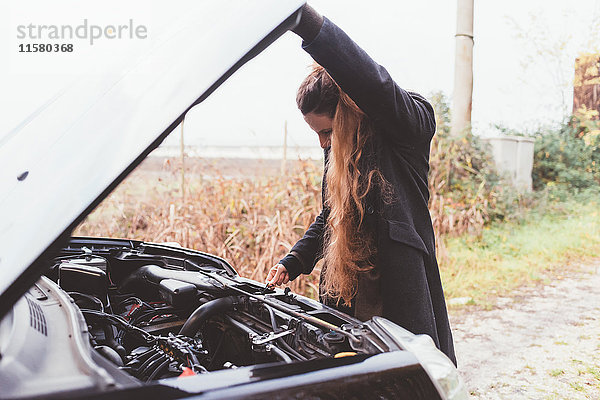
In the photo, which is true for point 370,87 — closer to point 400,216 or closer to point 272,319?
point 400,216

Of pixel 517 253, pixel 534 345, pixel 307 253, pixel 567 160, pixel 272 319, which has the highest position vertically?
pixel 567 160

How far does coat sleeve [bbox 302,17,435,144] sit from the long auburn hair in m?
0.11

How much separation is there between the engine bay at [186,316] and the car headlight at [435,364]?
75mm

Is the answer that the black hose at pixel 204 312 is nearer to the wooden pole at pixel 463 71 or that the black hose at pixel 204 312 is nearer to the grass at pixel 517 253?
the grass at pixel 517 253

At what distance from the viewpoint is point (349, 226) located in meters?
1.77

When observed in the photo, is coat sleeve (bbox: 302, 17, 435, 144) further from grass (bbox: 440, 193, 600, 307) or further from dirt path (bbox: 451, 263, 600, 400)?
grass (bbox: 440, 193, 600, 307)

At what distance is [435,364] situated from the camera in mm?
1310

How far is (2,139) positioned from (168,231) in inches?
118

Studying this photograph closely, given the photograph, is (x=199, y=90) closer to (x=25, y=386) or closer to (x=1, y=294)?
(x=1, y=294)

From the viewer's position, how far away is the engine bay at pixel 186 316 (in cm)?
162

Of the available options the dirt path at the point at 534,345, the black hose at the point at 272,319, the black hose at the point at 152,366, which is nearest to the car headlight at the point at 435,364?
the black hose at the point at 272,319

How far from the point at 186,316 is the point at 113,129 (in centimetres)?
136

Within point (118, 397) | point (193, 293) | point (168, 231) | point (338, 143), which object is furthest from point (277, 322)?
point (168, 231)

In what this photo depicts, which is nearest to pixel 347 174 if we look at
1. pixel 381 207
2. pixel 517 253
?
pixel 381 207
